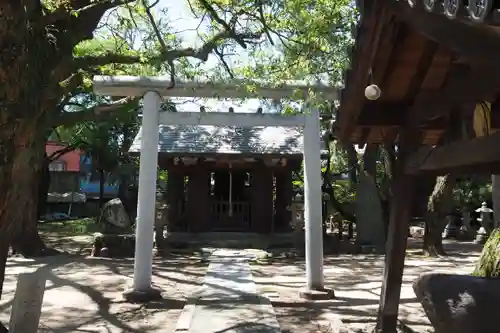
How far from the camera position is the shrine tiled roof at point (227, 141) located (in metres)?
16.3

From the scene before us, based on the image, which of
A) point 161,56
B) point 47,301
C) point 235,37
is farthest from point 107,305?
point 235,37

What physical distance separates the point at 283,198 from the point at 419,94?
1413cm

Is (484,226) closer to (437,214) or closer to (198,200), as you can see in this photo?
(437,214)

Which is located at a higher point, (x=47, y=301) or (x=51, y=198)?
(x=51, y=198)

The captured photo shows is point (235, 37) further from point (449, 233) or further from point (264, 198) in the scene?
point (449, 233)

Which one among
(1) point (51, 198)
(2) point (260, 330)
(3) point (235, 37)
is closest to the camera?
(2) point (260, 330)

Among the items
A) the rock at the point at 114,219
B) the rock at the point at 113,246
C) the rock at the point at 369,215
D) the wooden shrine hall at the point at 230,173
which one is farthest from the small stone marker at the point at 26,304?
the rock at the point at 369,215

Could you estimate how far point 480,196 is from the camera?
23375 millimetres

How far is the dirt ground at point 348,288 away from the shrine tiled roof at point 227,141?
383 cm

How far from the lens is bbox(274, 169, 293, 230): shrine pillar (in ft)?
61.1

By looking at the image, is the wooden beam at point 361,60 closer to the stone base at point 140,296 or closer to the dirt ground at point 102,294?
the dirt ground at point 102,294

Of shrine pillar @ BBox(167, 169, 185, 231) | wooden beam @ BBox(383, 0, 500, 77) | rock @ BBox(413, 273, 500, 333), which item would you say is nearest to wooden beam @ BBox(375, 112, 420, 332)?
wooden beam @ BBox(383, 0, 500, 77)

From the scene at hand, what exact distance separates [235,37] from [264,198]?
9647 mm

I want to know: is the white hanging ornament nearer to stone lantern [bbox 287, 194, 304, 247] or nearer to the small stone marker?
the small stone marker
